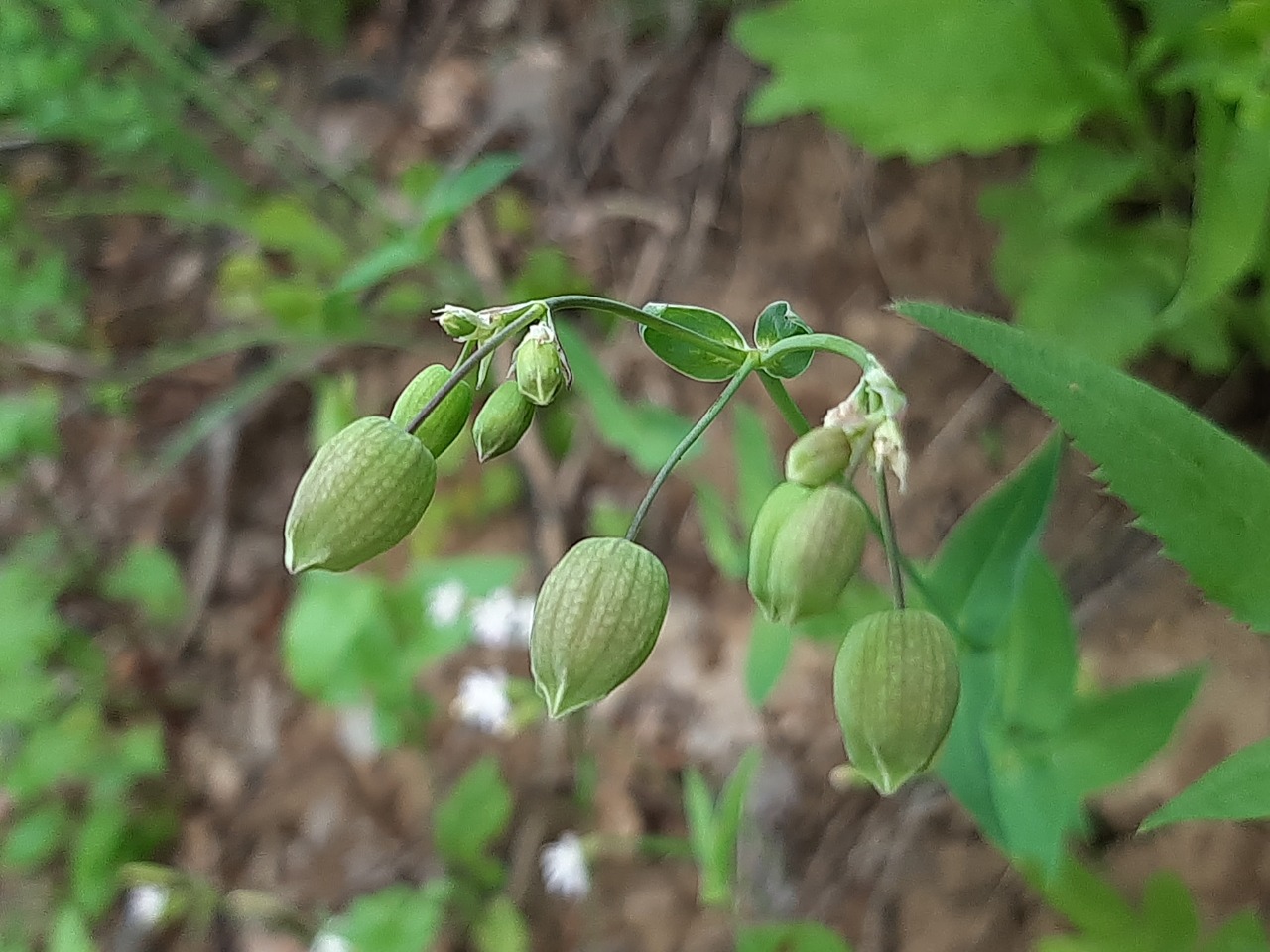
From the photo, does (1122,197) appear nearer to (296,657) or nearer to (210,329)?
(296,657)

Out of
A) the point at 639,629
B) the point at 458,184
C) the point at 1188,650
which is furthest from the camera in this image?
the point at 1188,650

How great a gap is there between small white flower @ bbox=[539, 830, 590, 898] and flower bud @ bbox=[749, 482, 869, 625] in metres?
1.34

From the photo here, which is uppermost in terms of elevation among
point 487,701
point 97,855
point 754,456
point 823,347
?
point 823,347

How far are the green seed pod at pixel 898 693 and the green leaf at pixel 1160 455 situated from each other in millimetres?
209

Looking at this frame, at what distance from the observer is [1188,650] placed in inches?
76.4

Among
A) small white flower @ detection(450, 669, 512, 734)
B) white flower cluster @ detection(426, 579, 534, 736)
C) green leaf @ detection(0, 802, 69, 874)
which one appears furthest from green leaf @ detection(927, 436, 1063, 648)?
green leaf @ detection(0, 802, 69, 874)

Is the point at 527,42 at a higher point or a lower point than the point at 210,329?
higher

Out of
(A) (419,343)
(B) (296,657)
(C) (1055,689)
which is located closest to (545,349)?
(C) (1055,689)

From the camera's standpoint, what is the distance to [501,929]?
2254 millimetres

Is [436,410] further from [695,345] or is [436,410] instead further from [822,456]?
[822,456]

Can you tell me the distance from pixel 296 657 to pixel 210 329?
121 cm

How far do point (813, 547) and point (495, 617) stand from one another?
1407 millimetres

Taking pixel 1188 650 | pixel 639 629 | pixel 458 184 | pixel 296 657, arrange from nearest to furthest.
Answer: pixel 639 629
pixel 458 184
pixel 1188 650
pixel 296 657

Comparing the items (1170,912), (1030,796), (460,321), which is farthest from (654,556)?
(1170,912)
